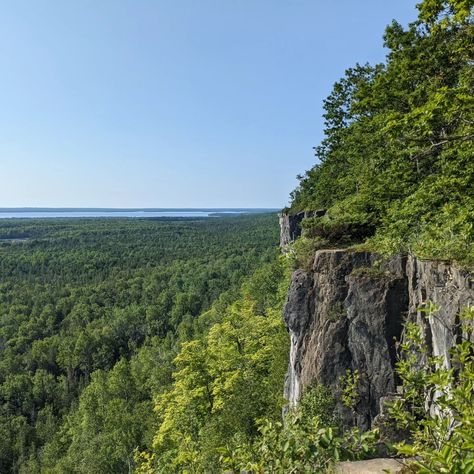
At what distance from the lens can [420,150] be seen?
29.3 feet

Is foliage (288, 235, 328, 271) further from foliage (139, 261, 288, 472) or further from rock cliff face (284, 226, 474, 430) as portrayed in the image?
foliage (139, 261, 288, 472)

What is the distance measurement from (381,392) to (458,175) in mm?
7180

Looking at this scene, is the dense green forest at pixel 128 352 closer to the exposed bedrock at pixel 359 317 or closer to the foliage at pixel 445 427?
the exposed bedrock at pixel 359 317

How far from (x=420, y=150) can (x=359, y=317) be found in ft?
19.2

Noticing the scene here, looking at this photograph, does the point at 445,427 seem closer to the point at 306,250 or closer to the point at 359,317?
the point at 359,317

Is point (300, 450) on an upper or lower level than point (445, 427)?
lower

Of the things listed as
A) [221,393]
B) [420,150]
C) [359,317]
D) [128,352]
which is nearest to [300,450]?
[420,150]

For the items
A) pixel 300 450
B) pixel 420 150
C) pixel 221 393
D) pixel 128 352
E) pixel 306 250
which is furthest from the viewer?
pixel 128 352

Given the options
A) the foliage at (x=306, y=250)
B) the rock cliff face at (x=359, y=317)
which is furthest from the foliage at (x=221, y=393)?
the foliage at (x=306, y=250)

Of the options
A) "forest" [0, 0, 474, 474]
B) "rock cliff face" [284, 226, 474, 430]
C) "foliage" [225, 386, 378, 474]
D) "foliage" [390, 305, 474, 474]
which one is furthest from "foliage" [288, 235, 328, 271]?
"foliage" [225, 386, 378, 474]

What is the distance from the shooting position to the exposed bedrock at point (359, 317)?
38.8 ft

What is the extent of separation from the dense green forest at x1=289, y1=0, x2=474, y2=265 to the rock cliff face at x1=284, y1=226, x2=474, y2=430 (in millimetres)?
923

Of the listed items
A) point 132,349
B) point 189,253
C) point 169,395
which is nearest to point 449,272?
point 169,395

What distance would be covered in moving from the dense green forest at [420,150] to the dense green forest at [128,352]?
1024 centimetres
